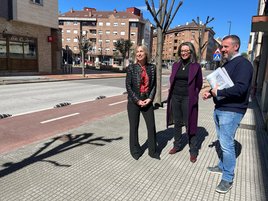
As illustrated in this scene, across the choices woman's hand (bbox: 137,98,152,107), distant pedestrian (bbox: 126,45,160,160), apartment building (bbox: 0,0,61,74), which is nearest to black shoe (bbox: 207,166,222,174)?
distant pedestrian (bbox: 126,45,160,160)

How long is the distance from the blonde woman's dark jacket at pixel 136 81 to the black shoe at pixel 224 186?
159cm

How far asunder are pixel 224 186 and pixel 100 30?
269 feet

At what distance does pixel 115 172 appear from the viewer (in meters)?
3.71

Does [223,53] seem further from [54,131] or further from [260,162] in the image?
[54,131]

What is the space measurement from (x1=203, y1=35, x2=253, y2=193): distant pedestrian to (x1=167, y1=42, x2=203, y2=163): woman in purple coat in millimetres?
681

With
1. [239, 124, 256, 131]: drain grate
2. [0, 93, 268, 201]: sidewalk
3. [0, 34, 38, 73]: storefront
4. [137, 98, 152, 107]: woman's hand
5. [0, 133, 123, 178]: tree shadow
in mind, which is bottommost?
[0, 93, 268, 201]: sidewalk

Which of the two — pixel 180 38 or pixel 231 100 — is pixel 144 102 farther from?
pixel 180 38

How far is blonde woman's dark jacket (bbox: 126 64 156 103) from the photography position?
3.98m

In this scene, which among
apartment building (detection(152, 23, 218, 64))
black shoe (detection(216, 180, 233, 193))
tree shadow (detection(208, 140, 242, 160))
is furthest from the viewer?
apartment building (detection(152, 23, 218, 64))

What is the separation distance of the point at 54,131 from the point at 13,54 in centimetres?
Answer: 1845


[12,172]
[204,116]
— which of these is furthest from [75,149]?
[204,116]

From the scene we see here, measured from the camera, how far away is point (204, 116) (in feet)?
25.9

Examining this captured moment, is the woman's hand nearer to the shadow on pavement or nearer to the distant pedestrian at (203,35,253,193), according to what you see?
the distant pedestrian at (203,35,253,193)

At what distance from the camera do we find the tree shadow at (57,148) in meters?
3.75
